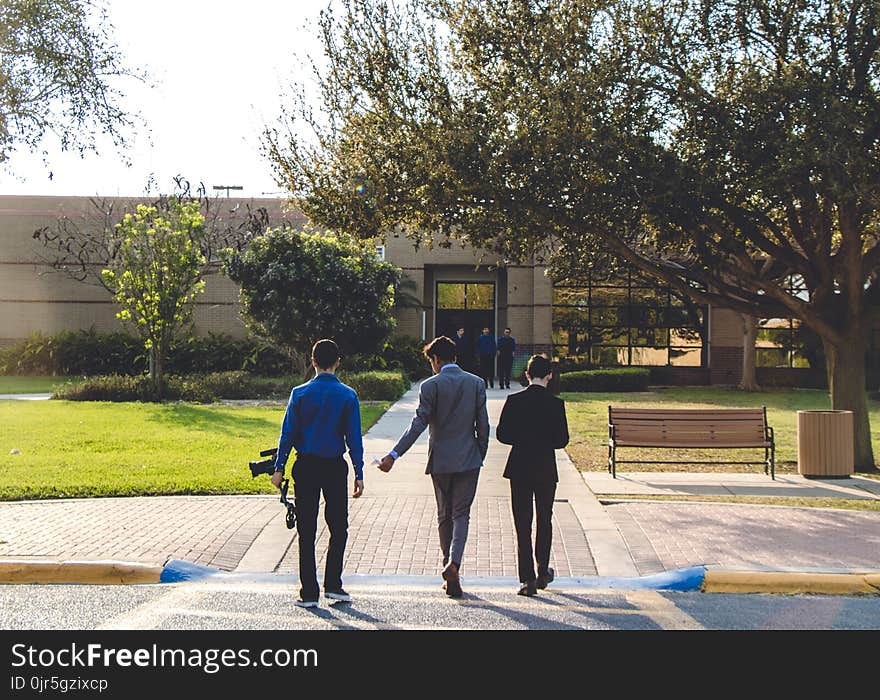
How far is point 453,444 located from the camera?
272 inches

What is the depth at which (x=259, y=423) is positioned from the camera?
17422 mm

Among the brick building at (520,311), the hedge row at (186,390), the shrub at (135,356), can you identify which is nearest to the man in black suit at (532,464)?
the hedge row at (186,390)

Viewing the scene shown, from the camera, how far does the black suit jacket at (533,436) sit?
692 centimetres

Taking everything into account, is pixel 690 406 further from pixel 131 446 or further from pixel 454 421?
pixel 454 421

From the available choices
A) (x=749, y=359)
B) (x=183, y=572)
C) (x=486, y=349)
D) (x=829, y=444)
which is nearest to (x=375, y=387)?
(x=486, y=349)

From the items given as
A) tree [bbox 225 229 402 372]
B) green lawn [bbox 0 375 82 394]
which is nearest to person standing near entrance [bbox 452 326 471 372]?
tree [bbox 225 229 402 372]

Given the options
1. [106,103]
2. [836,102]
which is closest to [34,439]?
[106,103]

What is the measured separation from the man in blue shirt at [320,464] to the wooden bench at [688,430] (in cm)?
708

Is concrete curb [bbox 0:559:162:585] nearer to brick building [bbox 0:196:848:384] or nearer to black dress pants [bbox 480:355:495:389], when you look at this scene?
black dress pants [bbox 480:355:495:389]

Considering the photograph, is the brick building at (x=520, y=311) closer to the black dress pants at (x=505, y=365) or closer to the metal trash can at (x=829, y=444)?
the black dress pants at (x=505, y=365)

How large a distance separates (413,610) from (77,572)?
2.77 metres

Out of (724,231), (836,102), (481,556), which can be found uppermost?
(836,102)
